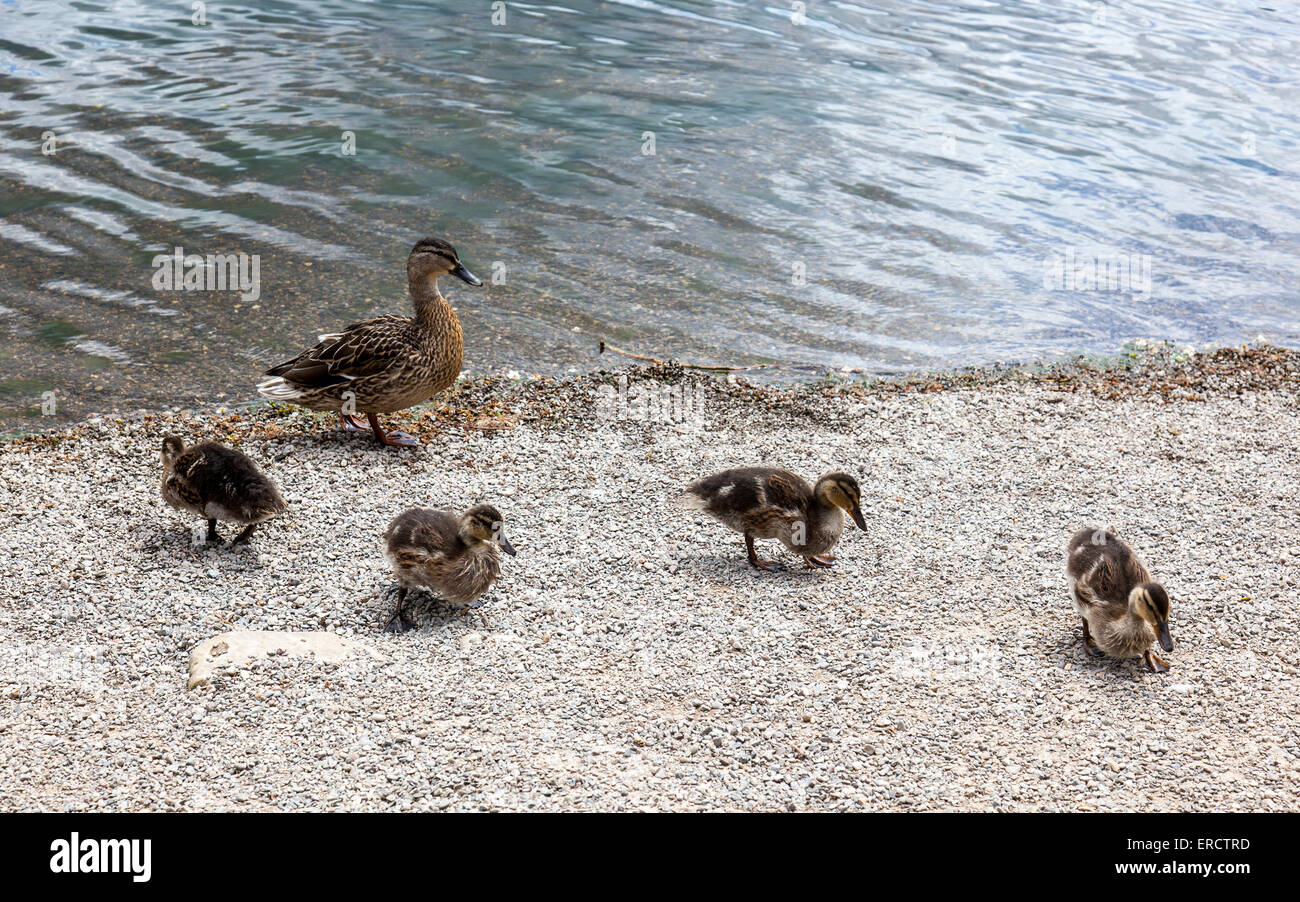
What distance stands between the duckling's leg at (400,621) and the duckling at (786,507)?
1974 millimetres

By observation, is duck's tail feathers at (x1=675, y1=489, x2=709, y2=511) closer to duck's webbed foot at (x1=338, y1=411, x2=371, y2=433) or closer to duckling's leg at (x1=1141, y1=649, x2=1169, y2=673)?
duckling's leg at (x1=1141, y1=649, x2=1169, y2=673)

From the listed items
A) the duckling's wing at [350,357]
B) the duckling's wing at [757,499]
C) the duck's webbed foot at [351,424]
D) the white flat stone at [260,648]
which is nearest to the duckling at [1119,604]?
the duckling's wing at [757,499]

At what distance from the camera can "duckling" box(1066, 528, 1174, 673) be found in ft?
18.3

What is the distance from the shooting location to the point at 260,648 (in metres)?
5.61

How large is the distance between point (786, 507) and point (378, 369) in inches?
131

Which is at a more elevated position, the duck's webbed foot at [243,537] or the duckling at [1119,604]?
the duckling at [1119,604]

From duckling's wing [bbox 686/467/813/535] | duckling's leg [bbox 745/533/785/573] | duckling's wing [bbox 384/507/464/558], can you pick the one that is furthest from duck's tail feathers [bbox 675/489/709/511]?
duckling's wing [bbox 384/507/464/558]

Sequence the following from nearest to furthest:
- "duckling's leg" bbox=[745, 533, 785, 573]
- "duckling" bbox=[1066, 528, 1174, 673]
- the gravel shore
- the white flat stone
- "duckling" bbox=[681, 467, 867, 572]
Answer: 1. the gravel shore
2. the white flat stone
3. "duckling" bbox=[1066, 528, 1174, 673]
4. "duckling" bbox=[681, 467, 867, 572]
5. "duckling's leg" bbox=[745, 533, 785, 573]

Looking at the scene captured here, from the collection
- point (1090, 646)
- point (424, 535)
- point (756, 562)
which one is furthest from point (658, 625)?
point (1090, 646)

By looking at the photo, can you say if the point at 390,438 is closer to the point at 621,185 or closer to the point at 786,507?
the point at 786,507

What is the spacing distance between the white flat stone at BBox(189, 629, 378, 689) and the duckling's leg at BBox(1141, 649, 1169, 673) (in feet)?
13.3

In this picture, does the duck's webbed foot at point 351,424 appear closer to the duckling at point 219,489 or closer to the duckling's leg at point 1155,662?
the duckling at point 219,489

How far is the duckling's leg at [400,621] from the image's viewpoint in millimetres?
6023

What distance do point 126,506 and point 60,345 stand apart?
140 inches
